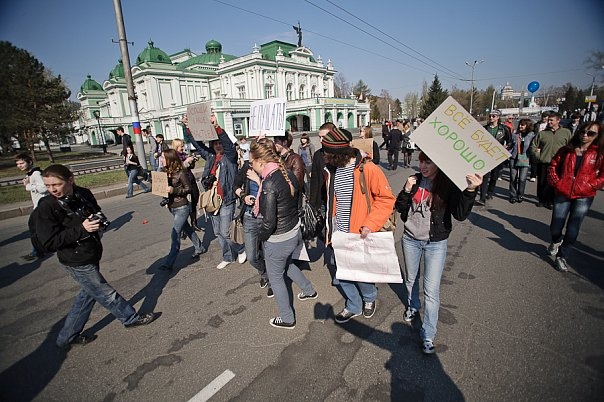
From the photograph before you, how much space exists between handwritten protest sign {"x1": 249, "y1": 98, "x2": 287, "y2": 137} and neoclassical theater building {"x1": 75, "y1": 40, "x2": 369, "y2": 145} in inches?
1551

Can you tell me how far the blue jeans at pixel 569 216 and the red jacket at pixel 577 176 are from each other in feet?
0.33

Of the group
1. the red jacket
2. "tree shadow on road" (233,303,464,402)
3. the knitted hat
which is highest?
the knitted hat

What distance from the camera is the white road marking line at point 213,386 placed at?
2349 millimetres

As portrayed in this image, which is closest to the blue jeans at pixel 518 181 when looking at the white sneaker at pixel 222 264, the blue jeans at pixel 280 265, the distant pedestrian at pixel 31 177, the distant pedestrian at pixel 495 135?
the distant pedestrian at pixel 495 135

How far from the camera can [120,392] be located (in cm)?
246

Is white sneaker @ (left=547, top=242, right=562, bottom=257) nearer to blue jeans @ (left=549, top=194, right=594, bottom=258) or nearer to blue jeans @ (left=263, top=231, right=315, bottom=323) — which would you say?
blue jeans @ (left=549, top=194, right=594, bottom=258)

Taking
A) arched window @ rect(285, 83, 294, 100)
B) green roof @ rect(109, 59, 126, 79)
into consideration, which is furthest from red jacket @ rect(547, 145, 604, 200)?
green roof @ rect(109, 59, 126, 79)

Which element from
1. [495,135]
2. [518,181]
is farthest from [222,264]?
[518,181]

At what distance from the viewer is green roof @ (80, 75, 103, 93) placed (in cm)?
6712

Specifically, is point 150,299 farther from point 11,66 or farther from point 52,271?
point 11,66

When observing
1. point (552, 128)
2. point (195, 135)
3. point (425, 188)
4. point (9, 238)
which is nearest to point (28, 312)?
point (195, 135)

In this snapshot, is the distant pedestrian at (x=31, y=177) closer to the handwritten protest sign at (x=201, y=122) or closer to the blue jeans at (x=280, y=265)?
the handwritten protest sign at (x=201, y=122)

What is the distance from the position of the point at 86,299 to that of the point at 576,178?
19.7ft

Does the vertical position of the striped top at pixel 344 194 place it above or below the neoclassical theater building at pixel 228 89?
below
